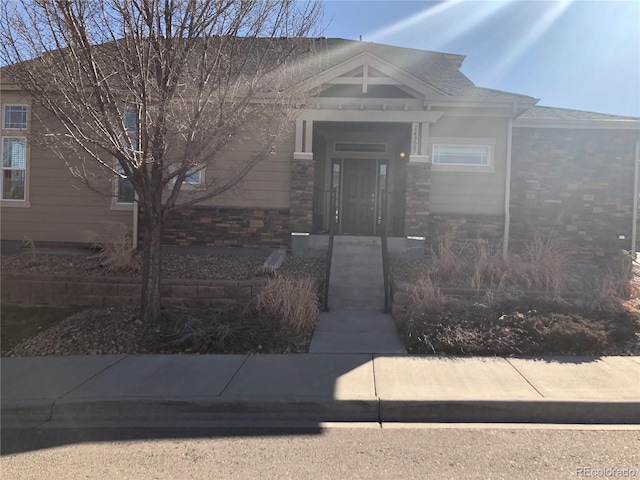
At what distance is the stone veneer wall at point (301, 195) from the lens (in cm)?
1049

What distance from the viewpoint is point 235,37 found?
19.3ft

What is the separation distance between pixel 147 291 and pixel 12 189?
752 cm

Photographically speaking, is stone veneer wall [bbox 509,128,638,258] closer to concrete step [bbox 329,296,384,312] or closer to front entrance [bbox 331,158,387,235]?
front entrance [bbox 331,158,387,235]

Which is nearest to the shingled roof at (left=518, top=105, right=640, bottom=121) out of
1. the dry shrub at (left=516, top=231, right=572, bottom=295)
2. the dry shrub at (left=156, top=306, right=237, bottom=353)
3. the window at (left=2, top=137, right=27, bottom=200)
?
the dry shrub at (left=516, top=231, right=572, bottom=295)

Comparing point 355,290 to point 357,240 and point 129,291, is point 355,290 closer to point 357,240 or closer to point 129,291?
point 357,240

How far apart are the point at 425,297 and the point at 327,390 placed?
2909mm

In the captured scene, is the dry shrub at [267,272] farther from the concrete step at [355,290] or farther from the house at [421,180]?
the house at [421,180]

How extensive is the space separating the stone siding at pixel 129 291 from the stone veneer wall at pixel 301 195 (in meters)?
3.14

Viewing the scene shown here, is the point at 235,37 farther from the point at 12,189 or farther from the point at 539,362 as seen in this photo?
the point at 12,189

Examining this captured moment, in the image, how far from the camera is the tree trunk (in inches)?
256

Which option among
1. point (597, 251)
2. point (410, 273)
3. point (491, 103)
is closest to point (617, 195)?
point (597, 251)

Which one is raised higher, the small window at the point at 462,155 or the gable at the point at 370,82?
the gable at the point at 370,82

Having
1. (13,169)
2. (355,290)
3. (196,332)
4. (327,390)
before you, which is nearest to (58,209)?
(13,169)

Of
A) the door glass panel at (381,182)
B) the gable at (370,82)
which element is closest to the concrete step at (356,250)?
the door glass panel at (381,182)
